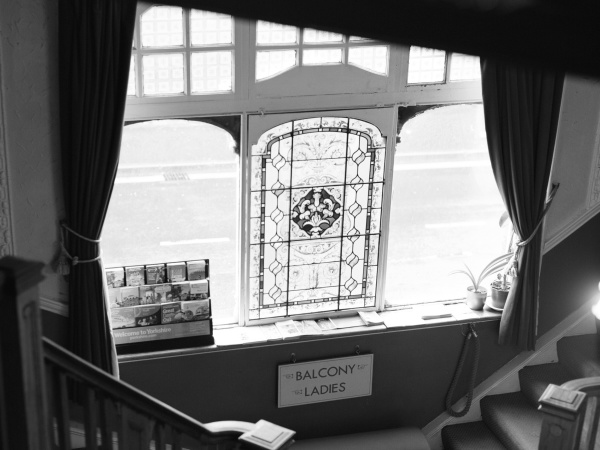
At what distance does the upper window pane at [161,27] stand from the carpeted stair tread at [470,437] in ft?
11.4

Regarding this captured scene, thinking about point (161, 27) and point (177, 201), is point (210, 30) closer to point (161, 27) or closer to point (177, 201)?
point (161, 27)

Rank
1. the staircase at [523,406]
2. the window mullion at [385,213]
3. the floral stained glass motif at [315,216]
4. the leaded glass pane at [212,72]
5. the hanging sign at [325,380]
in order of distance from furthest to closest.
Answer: the staircase at [523,406] < the hanging sign at [325,380] < the window mullion at [385,213] < the floral stained glass motif at [315,216] < the leaded glass pane at [212,72]

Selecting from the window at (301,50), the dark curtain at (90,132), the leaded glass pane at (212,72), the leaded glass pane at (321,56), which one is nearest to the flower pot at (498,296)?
the window at (301,50)

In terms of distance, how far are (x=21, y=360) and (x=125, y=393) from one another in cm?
92

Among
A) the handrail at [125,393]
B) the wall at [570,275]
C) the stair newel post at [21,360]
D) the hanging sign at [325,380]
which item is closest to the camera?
the stair newel post at [21,360]

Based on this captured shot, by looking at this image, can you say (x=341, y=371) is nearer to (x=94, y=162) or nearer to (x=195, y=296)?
(x=195, y=296)

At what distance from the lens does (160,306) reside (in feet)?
17.2

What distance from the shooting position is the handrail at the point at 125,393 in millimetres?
2988

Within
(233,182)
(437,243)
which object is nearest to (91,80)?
(233,182)

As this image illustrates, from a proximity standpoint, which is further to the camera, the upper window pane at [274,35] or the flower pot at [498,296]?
the flower pot at [498,296]

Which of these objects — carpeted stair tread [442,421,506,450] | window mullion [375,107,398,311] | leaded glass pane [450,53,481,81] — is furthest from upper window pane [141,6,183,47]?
carpeted stair tread [442,421,506,450]

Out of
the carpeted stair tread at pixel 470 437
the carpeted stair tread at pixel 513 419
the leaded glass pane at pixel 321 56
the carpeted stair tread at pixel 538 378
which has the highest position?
the leaded glass pane at pixel 321 56

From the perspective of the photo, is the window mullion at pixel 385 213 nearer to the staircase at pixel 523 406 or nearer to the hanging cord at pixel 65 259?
the staircase at pixel 523 406

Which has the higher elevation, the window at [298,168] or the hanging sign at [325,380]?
the window at [298,168]
